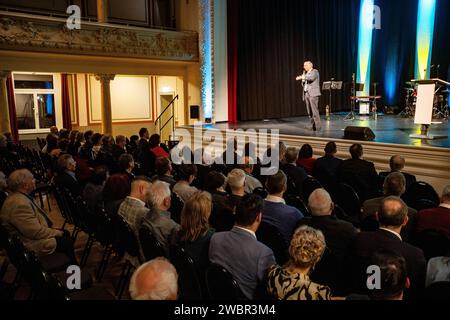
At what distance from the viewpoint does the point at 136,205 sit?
3240 millimetres

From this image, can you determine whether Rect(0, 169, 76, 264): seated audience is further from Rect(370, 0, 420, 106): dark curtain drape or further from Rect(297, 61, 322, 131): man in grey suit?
Rect(370, 0, 420, 106): dark curtain drape

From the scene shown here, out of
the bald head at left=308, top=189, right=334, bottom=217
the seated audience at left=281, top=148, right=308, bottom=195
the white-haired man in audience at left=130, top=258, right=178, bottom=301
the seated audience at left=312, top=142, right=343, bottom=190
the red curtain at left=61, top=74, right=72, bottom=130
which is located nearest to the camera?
the white-haired man in audience at left=130, top=258, right=178, bottom=301

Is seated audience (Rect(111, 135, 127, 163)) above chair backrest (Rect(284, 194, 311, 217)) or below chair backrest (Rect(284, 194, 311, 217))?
above

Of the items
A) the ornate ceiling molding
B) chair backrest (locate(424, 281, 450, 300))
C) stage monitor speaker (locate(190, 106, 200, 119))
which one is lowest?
chair backrest (locate(424, 281, 450, 300))

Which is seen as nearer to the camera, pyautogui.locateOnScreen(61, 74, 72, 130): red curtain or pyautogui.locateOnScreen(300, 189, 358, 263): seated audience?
pyautogui.locateOnScreen(300, 189, 358, 263): seated audience

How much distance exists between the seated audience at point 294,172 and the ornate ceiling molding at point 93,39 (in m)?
7.13

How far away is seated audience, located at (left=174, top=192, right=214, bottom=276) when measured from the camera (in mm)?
2506

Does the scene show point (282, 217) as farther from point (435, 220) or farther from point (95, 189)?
point (95, 189)

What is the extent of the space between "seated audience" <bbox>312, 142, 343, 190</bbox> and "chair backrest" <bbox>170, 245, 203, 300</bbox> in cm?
225

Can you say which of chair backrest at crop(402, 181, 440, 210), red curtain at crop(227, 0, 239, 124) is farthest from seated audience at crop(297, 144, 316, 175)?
red curtain at crop(227, 0, 239, 124)

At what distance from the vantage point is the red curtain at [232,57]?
11570 mm

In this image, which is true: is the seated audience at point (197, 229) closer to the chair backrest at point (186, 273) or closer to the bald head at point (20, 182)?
the chair backrest at point (186, 273)

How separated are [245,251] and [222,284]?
222 millimetres
